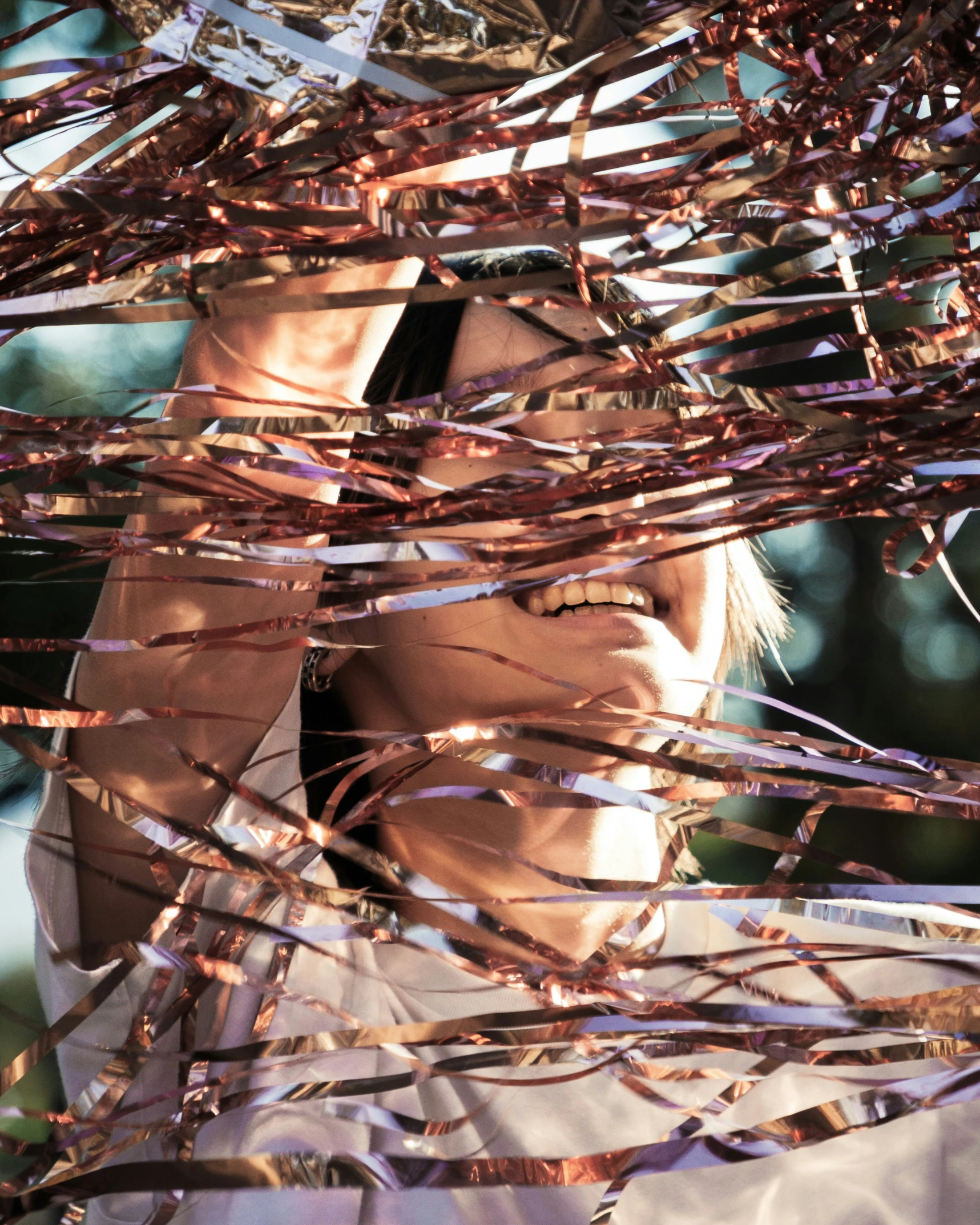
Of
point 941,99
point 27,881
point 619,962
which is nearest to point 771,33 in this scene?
point 941,99

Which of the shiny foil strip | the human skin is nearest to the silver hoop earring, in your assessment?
the human skin

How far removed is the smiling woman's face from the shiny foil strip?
0.13 meters

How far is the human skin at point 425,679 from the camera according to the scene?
0.72 ft

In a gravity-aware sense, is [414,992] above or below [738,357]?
below

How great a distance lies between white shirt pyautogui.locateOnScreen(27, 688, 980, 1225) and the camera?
288 millimetres

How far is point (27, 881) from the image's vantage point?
299mm

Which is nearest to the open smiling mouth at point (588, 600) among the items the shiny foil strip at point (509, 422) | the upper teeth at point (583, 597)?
the upper teeth at point (583, 597)

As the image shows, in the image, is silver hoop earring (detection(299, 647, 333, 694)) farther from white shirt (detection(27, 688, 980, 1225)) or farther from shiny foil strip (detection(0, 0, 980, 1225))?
shiny foil strip (detection(0, 0, 980, 1225))

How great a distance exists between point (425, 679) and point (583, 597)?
0.06 metres

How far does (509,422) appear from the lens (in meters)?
0.18

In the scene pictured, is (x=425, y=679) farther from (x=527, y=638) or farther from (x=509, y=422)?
(x=509, y=422)

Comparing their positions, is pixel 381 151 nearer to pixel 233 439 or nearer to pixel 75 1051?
pixel 233 439

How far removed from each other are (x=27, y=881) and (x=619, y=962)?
20 centimetres

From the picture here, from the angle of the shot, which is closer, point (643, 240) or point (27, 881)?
point (643, 240)
